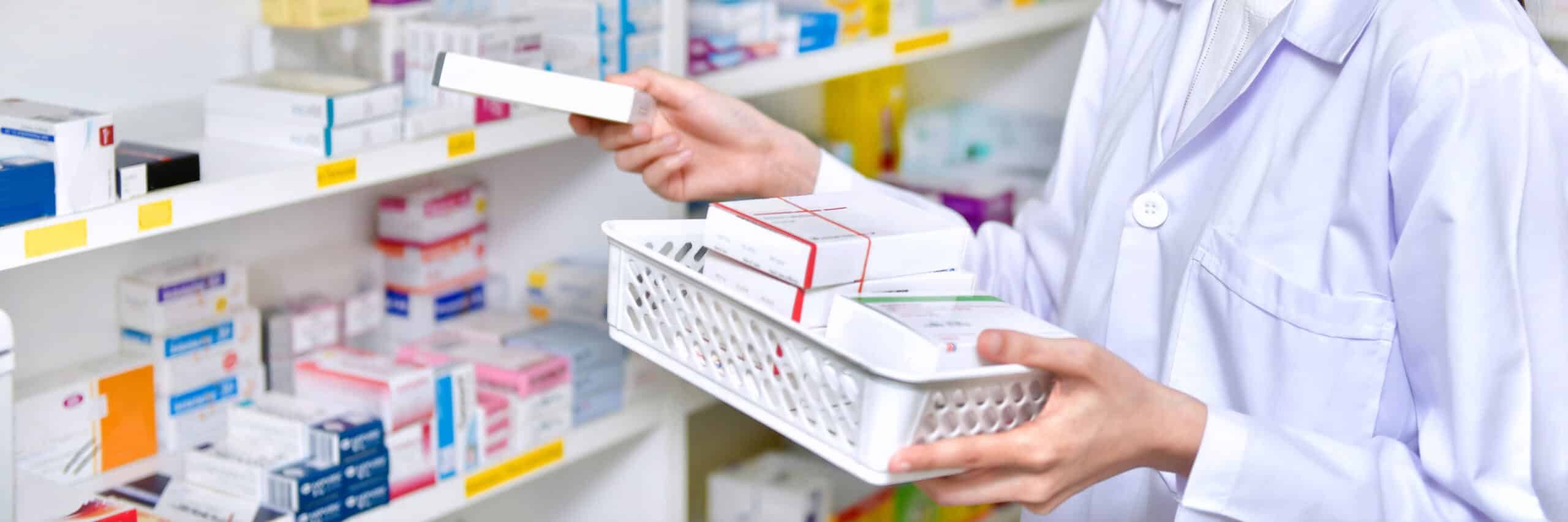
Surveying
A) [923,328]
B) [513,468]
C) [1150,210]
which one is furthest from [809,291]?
[513,468]

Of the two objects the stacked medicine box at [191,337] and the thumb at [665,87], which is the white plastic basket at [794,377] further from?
the stacked medicine box at [191,337]

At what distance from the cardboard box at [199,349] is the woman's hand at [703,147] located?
68 cm

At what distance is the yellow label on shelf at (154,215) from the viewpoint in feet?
4.76

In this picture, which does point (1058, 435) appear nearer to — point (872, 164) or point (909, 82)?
point (872, 164)

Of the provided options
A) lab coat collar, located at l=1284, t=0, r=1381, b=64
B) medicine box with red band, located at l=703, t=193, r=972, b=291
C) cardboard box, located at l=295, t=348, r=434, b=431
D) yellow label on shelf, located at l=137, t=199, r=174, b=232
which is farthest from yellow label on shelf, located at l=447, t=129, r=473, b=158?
lab coat collar, located at l=1284, t=0, r=1381, b=64

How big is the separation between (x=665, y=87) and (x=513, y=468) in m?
0.75

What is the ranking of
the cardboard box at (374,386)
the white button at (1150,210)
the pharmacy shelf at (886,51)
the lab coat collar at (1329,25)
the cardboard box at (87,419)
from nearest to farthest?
the lab coat collar at (1329,25)
the white button at (1150,210)
the cardboard box at (87,419)
the cardboard box at (374,386)
the pharmacy shelf at (886,51)

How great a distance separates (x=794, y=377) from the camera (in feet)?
3.48

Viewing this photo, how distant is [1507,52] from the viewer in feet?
3.45

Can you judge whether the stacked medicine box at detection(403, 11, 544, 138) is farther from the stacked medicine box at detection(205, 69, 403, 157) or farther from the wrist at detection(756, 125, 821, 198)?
the wrist at detection(756, 125, 821, 198)

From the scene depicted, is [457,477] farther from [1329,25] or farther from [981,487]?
[1329,25]

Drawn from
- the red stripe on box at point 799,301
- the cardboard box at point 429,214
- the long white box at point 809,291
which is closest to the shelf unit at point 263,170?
the cardboard box at point 429,214

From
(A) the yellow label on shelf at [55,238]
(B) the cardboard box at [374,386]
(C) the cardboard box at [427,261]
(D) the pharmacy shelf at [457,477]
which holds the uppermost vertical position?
(A) the yellow label on shelf at [55,238]

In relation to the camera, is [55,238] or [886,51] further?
[886,51]
